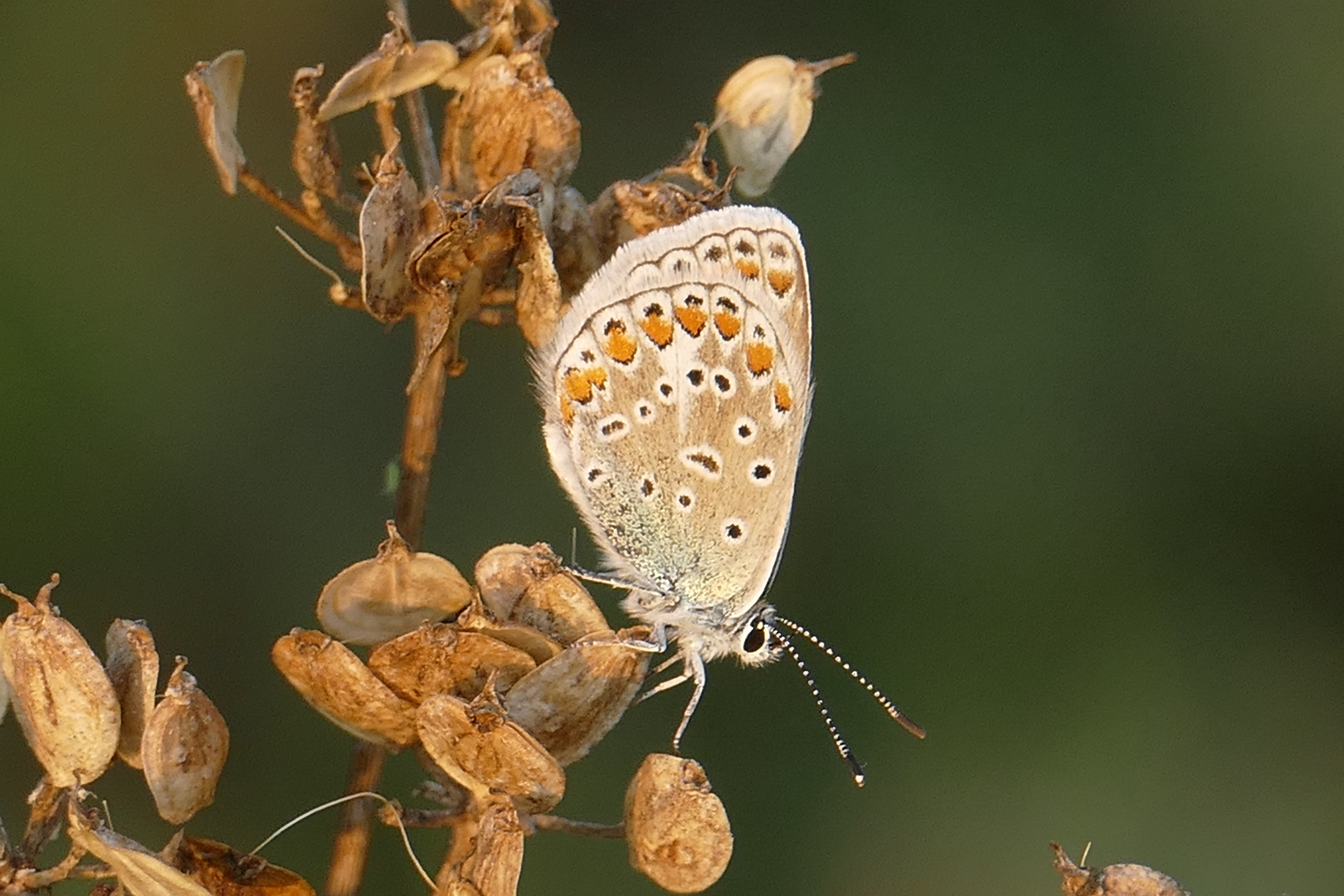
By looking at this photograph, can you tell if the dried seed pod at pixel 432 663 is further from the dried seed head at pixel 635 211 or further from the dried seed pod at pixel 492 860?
the dried seed head at pixel 635 211

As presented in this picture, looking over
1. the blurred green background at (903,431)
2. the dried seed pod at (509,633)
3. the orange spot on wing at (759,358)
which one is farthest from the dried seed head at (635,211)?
the blurred green background at (903,431)

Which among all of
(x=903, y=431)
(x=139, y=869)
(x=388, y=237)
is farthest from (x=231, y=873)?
(x=903, y=431)

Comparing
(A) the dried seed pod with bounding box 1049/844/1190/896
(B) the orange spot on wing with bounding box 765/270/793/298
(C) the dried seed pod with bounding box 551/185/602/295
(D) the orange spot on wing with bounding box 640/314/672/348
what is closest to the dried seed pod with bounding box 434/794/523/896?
(A) the dried seed pod with bounding box 1049/844/1190/896

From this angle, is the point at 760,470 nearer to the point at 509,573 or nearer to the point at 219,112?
the point at 509,573

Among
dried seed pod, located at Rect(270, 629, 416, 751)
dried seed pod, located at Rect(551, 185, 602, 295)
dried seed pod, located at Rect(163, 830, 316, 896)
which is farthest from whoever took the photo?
dried seed pod, located at Rect(551, 185, 602, 295)

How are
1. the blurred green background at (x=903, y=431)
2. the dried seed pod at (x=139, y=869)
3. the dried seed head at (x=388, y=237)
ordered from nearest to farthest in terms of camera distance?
the dried seed pod at (x=139, y=869) < the dried seed head at (x=388, y=237) < the blurred green background at (x=903, y=431)

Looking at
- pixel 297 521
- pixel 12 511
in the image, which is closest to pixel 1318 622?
pixel 297 521

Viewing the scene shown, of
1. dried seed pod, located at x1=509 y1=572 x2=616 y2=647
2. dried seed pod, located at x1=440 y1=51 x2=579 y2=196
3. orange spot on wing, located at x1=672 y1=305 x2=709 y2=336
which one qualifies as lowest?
dried seed pod, located at x1=509 y1=572 x2=616 y2=647

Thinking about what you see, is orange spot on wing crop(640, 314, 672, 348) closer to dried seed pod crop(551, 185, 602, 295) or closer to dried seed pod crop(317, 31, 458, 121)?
dried seed pod crop(551, 185, 602, 295)
